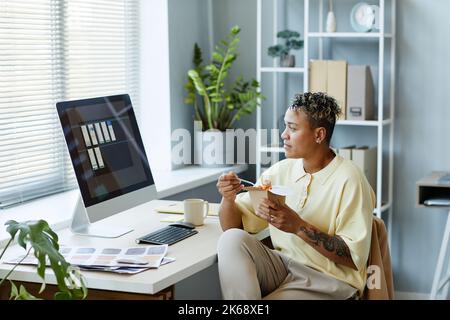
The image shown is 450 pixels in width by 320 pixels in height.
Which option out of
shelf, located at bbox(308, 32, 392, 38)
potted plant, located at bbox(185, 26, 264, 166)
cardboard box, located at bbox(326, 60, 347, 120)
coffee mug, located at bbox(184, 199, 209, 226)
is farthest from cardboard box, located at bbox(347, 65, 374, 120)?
coffee mug, located at bbox(184, 199, 209, 226)

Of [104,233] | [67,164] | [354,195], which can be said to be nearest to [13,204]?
[67,164]

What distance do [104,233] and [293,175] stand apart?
702 millimetres

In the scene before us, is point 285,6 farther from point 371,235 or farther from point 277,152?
point 371,235

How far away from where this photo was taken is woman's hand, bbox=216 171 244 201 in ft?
9.12

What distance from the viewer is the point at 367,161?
163 inches

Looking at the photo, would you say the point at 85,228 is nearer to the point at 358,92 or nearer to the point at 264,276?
the point at 264,276

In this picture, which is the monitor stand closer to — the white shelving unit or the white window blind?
the white window blind

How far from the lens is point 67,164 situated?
3688 mm

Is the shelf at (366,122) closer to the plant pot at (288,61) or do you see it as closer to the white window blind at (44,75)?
the plant pot at (288,61)

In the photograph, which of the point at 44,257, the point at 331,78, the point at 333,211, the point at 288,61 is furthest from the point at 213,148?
the point at 44,257

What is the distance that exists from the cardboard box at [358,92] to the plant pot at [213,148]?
26.1 inches

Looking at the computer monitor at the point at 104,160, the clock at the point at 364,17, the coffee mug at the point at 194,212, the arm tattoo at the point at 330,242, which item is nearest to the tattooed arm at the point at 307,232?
the arm tattoo at the point at 330,242

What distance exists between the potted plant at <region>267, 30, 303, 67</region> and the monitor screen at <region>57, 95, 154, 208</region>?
149 centimetres

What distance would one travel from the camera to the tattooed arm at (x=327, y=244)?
2551 mm
